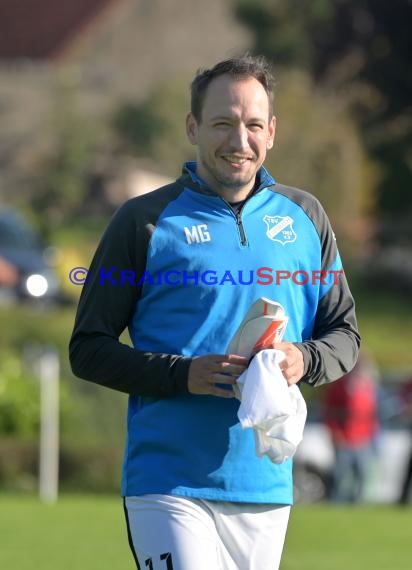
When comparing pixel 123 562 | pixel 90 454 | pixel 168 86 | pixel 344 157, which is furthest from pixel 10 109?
pixel 123 562

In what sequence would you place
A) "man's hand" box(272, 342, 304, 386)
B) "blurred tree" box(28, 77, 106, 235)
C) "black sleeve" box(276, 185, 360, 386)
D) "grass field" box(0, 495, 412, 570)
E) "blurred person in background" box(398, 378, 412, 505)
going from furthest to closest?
"blurred tree" box(28, 77, 106, 235), "blurred person in background" box(398, 378, 412, 505), "grass field" box(0, 495, 412, 570), "black sleeve" box(276, 185, 360, 386), "man's hand" box(272, 342, 304, 386)

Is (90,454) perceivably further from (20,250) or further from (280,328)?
(280,328)

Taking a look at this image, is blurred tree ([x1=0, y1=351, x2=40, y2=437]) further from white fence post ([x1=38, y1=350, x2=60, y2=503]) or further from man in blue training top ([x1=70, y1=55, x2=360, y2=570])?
man in blue training top ([x1=70, y1=55, x2=360, y2=570])

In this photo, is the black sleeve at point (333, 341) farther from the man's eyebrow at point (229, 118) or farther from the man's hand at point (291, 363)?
the man's eyebrow at point (229, 118)

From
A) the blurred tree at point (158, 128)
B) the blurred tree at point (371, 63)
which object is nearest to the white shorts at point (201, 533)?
the blurred tree at point (371, 63)

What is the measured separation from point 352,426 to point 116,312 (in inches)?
490

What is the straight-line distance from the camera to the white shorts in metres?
4.46

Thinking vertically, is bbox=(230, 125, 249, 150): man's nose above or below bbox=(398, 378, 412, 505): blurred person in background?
above

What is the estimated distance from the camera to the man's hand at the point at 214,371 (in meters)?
4.44

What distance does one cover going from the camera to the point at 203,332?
4.59 m

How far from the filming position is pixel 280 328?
176 inches

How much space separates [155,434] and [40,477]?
1441 centimetres

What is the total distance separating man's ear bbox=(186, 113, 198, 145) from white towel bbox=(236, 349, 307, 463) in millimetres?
762

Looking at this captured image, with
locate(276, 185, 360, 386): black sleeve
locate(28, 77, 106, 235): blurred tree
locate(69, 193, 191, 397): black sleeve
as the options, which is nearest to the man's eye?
locate(276, 185, 360, 386): black sleeve
